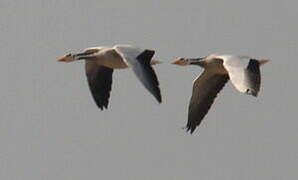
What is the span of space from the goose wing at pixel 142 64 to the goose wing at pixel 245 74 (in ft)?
8.03

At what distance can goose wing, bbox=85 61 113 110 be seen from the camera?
48625 millimetres

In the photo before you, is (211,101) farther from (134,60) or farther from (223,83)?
(134,60)

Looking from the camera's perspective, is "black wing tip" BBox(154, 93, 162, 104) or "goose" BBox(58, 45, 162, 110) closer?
"black wing tip" BBox(154, 93, 162, 104)

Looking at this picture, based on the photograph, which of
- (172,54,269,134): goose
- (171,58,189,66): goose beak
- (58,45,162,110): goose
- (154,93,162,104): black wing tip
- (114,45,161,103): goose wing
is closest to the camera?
(154,93,162,104): black wing tip

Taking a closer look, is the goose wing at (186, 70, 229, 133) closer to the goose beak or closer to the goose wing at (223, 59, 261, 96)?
the goose beak

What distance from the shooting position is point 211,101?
47625mm

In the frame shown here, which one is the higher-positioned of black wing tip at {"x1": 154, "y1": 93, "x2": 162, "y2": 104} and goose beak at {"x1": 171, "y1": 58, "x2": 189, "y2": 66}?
goose beak at {"x1": 171, "y1": 58, "x2": 189, "y2": 66}

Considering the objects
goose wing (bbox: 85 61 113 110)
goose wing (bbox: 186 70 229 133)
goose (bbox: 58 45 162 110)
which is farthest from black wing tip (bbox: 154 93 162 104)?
goose wing (bbox: 85 61 113 110)

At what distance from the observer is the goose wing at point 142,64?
41625 millimetres

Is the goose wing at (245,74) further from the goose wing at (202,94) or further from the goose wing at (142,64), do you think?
the goose wing at (202,94)

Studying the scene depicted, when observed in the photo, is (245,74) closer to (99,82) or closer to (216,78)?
(216,78)

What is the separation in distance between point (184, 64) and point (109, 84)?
113 inches

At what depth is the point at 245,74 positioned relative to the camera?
43031 mm

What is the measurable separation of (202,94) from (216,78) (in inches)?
31.8
